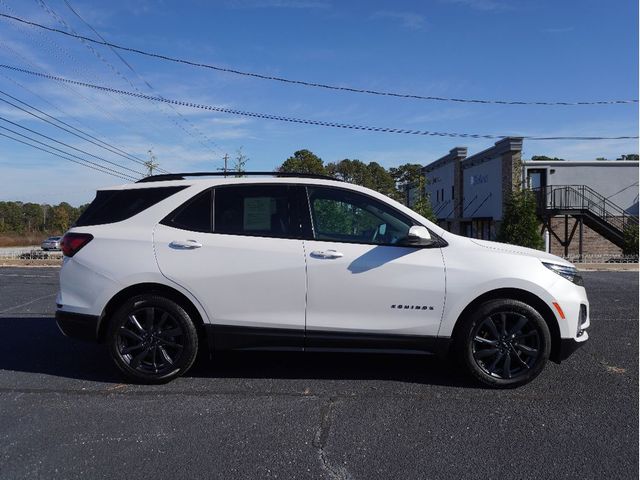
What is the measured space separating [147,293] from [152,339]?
1.30 ft

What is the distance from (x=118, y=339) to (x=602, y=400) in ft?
13.2

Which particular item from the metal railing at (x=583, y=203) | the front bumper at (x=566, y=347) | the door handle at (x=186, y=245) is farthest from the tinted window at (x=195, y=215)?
the metal railing at (x=583, y=203)

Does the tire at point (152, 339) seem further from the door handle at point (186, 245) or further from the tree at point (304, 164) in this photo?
the tree at point (304, 164)

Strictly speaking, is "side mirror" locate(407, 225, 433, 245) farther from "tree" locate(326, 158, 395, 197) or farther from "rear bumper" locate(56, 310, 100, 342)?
"tree" locate(326, 158, 395, 197)

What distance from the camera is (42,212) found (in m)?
120

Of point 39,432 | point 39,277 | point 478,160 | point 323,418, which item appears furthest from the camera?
point 478,160

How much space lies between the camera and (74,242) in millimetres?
4695

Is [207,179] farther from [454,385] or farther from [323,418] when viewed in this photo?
[454,385]

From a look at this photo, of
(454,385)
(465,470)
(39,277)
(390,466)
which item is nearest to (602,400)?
(454,385)

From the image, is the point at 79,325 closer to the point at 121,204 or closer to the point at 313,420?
the point at 121,204

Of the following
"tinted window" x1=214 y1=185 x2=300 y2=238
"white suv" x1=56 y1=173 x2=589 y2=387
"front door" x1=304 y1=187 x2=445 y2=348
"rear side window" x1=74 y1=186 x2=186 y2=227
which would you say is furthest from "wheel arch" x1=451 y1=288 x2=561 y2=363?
"rear side window" x1=74 y1=186 x2=186 y2=227

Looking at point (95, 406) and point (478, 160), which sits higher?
point (478, 160)

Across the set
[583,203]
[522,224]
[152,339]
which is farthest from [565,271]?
[583,203]

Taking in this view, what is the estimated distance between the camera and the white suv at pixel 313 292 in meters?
4.49
